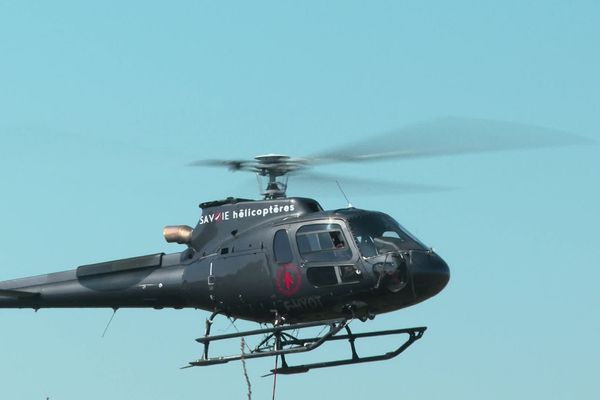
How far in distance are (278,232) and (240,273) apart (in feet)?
4.54

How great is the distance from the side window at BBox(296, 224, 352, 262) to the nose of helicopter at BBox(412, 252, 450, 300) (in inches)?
62.5

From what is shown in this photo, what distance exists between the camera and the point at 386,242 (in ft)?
107

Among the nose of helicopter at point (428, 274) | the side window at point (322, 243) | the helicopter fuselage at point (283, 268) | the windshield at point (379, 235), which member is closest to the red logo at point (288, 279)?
the helicopter fuselage at point (283, 268)

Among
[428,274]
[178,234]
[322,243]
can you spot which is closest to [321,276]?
[322,243]

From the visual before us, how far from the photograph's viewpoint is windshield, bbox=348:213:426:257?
32.5m

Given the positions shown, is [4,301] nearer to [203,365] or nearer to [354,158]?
[203,365]

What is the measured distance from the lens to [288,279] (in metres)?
33.2

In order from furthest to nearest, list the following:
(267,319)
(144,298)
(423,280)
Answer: (144,298)
(267,319)
(423,280)

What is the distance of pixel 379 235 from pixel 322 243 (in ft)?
4.32

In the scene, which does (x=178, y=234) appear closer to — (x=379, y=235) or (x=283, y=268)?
(x=283, y=268)

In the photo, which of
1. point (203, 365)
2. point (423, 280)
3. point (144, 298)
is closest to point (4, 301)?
point (144, 298)

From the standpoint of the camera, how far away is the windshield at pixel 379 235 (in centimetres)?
3250

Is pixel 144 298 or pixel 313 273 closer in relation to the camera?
pixel 313 273

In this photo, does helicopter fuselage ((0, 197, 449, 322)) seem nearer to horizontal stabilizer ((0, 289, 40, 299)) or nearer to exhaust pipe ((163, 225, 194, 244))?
exhaust pipe ((163, 225, 194, 244))
